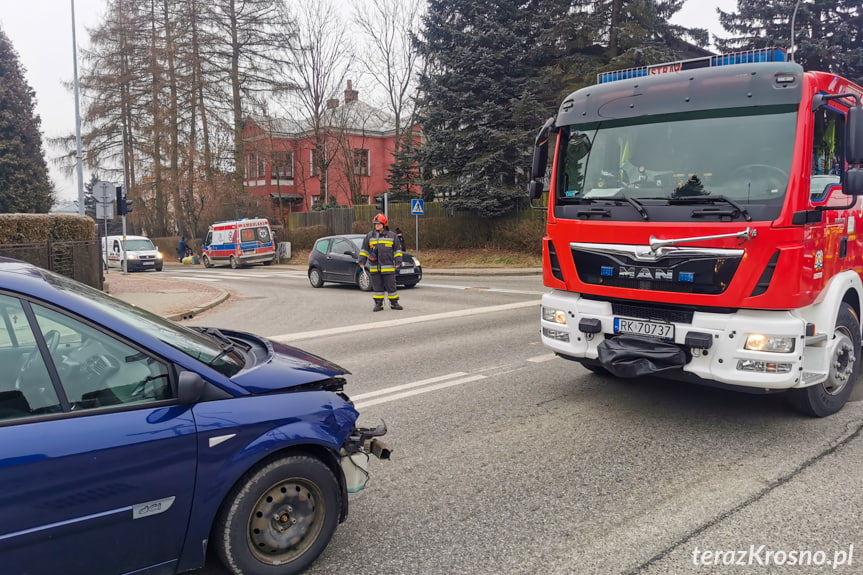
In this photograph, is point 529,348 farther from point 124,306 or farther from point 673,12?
point 673,12

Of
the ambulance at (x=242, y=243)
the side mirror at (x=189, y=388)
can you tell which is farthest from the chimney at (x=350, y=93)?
the side mirror at (x=189, y=388)

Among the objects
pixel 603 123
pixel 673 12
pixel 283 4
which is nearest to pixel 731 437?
pixel 603 123

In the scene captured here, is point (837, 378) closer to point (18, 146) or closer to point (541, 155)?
point (541, 155)

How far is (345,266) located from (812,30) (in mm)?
26764

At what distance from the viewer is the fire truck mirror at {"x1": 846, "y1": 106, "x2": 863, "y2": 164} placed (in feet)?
14.7

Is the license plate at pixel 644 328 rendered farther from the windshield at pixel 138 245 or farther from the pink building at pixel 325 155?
the pink building at pixel 325 155

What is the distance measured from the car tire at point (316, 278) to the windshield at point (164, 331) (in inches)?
615

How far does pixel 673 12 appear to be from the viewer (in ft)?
84.5

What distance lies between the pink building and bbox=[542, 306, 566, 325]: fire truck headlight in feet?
109

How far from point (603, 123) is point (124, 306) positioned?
418cm

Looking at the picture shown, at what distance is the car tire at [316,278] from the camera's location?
18.8 m

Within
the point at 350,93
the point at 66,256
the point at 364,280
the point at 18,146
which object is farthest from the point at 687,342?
the point at 350,93

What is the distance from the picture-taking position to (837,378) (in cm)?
511

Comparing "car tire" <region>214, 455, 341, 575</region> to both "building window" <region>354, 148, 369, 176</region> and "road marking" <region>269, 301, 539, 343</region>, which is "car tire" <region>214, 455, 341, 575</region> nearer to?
"road marking" <region>269, 301, 539, 343</region>
